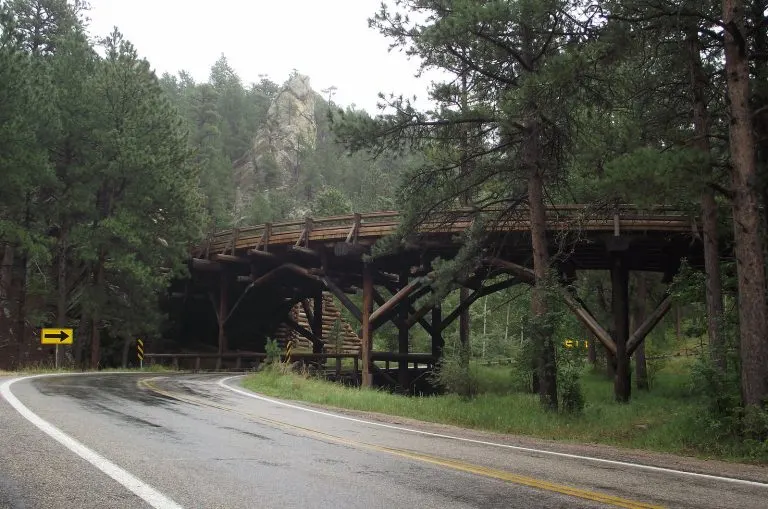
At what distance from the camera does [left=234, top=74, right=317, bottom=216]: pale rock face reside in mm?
72000

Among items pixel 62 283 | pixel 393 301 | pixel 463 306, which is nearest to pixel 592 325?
pixel 393 301

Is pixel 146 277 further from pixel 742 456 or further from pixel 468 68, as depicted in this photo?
pixel 742 456

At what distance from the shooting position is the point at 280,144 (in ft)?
250

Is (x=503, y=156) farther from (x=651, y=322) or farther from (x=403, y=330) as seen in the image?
(x=403, y=330)

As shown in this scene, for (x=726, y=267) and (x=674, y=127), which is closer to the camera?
(x=726, y=267)

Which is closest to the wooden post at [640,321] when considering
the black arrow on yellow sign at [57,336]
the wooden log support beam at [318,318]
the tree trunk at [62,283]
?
the wooden log support beam at [318,318]

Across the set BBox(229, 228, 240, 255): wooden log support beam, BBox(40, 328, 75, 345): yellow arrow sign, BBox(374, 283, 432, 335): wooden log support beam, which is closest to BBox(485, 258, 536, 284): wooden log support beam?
BBox(374, 283, 432, 335): wooden log support beam

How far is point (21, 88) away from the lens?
912 inches

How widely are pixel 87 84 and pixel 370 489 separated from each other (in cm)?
2680

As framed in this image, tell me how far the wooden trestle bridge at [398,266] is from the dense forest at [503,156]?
121 cm

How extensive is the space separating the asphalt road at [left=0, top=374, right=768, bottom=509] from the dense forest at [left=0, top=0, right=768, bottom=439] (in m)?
4.77

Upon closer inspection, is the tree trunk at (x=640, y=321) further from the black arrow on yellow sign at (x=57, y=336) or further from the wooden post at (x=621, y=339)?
the black arrow on yellow sign at (x=57, y=336)

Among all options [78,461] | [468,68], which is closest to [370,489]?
[78,461]

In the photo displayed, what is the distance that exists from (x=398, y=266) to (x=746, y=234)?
1685cm
